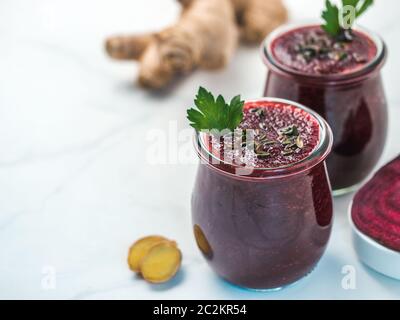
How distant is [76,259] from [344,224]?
438 mm

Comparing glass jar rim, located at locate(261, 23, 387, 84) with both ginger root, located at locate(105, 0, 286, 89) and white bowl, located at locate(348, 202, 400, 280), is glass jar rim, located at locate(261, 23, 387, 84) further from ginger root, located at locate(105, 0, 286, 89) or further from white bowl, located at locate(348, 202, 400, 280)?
ginger root, located at locate(105, 0, 286, 89)

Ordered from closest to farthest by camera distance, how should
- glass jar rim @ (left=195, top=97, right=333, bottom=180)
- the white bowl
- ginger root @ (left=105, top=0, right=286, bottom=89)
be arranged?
glass jar rim @ (left=195, top=97, right=333, bottom=180) < the white bowl < ginger root @ (left=105, top=0, right=286, bottom=89)

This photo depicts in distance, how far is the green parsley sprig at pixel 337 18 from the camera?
52.1 inches

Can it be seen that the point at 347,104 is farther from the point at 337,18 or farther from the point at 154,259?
the point at 154,259

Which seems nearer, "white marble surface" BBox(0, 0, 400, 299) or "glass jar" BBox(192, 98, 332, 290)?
"glass jar" BBox(192, 98, 332, 290)

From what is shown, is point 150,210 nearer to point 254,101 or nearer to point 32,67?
point 254,101

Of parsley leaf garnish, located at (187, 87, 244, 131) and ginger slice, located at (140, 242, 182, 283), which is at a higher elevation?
parsley leaf garnish, located at (187, 87, 244, 131)

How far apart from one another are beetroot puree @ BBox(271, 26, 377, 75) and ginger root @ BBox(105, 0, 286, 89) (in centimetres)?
36

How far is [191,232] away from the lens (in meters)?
1.32

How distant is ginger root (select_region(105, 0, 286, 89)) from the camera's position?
168 centimetres

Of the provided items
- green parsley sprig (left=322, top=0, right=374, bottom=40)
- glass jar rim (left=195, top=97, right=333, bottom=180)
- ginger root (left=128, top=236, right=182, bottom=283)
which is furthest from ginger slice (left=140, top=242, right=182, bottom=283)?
green parsley sprig (left=322, top=0, right=374, bottom=40)

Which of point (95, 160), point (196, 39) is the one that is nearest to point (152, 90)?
point (196, 39)

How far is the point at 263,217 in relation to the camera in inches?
43.4

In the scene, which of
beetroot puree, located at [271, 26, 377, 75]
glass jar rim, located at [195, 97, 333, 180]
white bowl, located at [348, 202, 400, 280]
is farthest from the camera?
beetroot puree, located at [271, 26, 377, 75]
